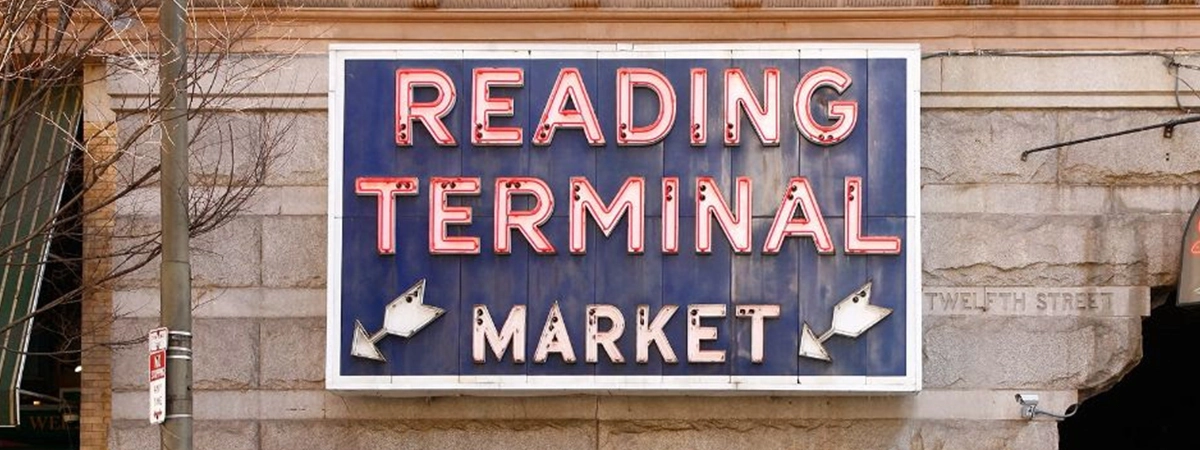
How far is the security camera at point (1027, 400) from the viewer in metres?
12.9

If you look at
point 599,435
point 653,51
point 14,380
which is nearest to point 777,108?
point 653,51

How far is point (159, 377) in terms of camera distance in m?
9.96

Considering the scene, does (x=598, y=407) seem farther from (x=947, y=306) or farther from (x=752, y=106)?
(x=947, y=306)

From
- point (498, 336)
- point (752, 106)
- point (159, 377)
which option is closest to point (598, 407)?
point (498, 336)

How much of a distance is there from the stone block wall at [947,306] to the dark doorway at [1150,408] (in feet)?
17.9

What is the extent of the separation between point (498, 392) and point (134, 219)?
10.9ft

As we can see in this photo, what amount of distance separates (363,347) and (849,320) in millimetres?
3833

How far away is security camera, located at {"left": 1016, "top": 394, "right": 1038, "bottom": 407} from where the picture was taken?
42.3 ft

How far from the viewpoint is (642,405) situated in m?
13.1

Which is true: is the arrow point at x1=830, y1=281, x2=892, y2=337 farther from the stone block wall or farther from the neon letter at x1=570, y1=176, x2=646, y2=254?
the neon letter at x1=570, y1=176, x2=646, y2=254

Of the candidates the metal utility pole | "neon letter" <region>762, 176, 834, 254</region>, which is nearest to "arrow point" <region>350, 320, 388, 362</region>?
the metal utility pole

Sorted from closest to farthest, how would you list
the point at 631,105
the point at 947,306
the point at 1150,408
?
the point at 631,105 < the point at 947,306 < the point at 1150,408

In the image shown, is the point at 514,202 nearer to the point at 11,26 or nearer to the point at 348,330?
the point at 348,330

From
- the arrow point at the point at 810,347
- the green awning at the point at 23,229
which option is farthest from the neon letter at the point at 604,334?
the green awning at the point at 23,229
